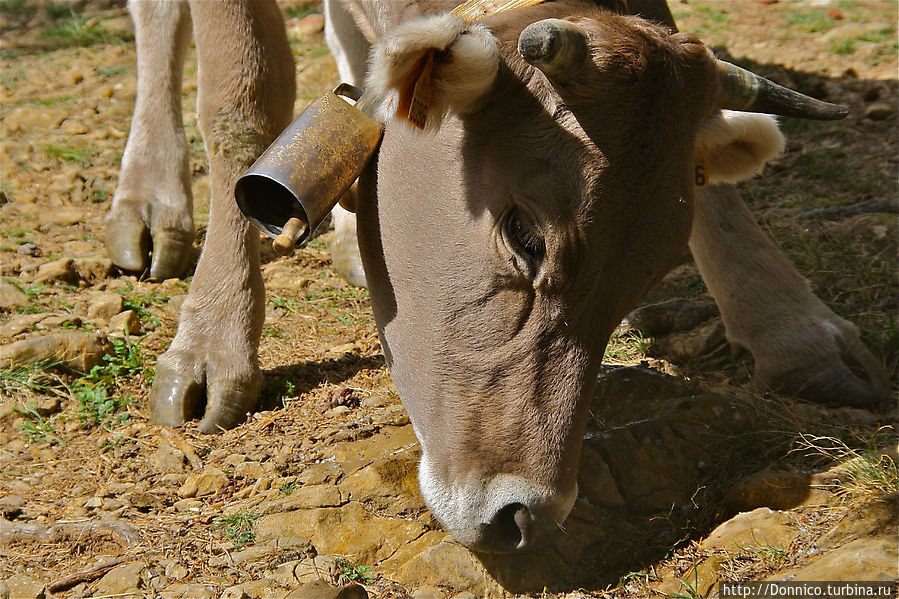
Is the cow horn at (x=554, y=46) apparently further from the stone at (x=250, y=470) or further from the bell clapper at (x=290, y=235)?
the stone at (x=250, y=470)

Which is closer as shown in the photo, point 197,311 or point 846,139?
point 197,311

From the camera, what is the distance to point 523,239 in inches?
111

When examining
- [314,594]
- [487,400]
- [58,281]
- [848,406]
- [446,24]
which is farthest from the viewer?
[58,281]

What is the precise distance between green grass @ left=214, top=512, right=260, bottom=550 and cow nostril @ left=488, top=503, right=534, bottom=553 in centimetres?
88

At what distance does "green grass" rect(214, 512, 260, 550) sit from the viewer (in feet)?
10.5

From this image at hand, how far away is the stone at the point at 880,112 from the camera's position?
22.8ft

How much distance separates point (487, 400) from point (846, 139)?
A: 492cm

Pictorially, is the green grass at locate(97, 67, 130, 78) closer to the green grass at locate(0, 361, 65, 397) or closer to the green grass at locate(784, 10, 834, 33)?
the green grass at locate(0, 361, 65, 397)

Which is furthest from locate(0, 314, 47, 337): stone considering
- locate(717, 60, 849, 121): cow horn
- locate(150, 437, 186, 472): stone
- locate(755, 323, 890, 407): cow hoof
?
locate(755, 323, 890, 407): cow hoof

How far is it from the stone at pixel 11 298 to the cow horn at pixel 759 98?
3.56m

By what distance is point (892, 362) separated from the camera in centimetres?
451

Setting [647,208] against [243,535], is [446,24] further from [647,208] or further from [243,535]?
[243,535]

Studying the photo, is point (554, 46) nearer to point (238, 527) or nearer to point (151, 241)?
point (238, 527)

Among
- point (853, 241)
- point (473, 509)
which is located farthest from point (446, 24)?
point (853, 241)
